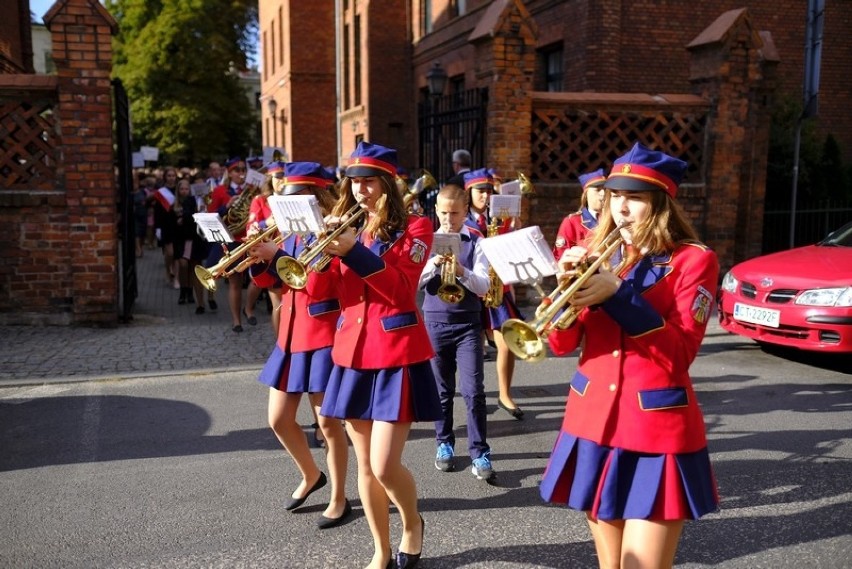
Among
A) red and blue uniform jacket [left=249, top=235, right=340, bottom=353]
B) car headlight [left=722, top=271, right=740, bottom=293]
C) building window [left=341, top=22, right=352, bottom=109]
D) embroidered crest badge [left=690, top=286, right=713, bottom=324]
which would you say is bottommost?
car headlight [left=722, top=271, right=740, bottom=293]

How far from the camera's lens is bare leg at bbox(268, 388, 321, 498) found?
429cm

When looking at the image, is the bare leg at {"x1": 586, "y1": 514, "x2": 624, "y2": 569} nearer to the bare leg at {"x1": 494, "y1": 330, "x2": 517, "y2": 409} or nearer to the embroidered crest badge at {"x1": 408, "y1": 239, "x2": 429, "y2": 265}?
the embroidered crest badge at {"x1": 408, "y1": 239, "x2": 429, "y2": 265}

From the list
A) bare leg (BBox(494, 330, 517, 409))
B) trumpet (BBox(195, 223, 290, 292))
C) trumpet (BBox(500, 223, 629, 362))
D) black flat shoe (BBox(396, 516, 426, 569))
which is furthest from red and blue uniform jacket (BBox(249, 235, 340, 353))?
bare leg (BBox(494, 330, 517, 409))

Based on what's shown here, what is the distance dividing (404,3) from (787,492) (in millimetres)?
21813

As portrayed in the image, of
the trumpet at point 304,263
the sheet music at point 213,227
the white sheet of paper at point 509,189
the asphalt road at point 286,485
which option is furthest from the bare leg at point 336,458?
the white sheet of paper at point 509,189

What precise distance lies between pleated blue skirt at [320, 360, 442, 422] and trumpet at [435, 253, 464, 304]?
720 mm

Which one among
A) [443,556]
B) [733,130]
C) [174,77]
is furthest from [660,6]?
[174,77]

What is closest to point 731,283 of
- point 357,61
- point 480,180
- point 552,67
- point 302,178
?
point 480,180

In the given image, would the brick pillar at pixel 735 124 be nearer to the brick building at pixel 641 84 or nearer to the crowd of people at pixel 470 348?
the brick building at pixel 641 84

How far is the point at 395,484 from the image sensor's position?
3551 mm

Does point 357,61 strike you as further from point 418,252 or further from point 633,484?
point 633,484

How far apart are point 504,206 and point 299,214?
2.93 m

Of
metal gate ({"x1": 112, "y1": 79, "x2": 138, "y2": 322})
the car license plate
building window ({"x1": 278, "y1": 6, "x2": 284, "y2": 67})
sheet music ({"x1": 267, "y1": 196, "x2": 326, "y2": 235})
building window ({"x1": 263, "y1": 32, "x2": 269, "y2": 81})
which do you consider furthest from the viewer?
building window ({"x1": 263, "y1": 32, "x2": 269, "y2": 81})

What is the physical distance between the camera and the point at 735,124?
11.5m
